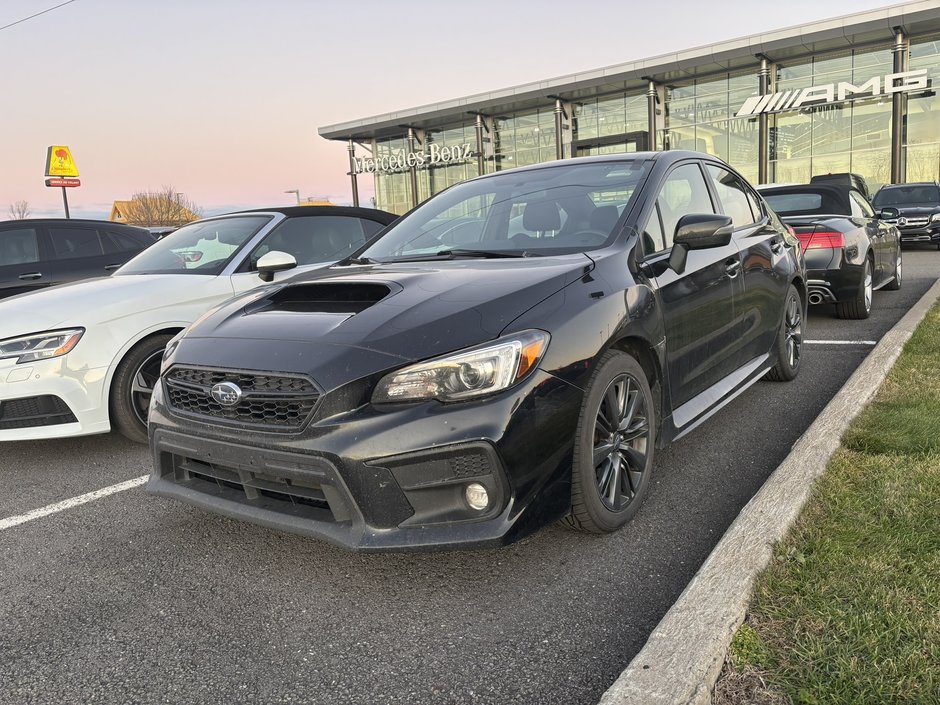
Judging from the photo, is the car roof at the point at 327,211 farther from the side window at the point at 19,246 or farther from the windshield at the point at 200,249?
the side window at the point at 19,246

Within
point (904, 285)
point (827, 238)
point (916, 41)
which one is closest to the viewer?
point (827, 238)

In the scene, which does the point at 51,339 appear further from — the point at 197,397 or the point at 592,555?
the point at 592,555

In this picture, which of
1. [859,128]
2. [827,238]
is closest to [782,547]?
[827,238]

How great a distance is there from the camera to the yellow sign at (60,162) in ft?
75.7

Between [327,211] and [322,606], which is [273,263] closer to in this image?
[327,211]

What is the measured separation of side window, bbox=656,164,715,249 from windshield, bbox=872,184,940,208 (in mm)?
15269

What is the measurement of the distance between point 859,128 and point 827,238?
24733 millimetres

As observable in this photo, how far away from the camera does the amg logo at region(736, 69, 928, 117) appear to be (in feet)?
85.1

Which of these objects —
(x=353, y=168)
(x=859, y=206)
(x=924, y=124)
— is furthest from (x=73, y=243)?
(x=353, y=168)

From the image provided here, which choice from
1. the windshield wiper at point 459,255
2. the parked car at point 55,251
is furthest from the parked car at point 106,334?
the parked car at point 55,251

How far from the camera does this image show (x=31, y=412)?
414cm

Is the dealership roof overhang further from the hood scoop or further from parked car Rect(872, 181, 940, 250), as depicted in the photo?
the hood scoop

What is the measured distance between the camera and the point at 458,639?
229cm

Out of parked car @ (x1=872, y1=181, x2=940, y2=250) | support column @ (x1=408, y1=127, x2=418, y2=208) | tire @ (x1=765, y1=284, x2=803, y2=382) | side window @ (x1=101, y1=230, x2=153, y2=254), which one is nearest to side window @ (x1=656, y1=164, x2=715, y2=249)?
tire @ (x1=765, y1=284, x2=803, y2=382)
